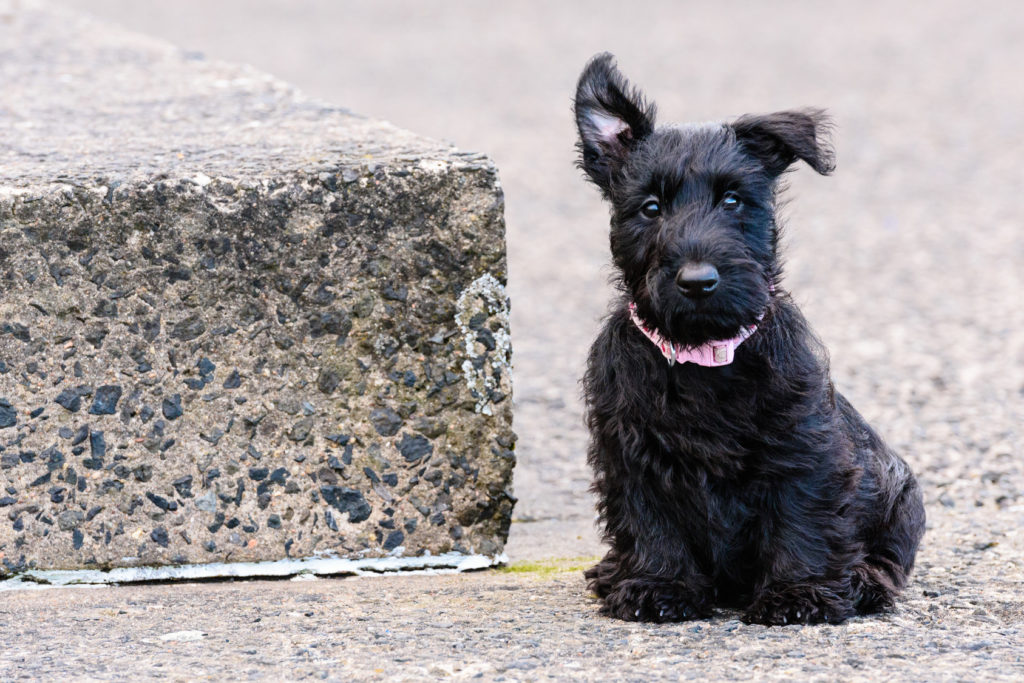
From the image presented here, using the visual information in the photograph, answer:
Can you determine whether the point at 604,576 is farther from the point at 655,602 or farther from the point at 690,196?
the point at 690,196

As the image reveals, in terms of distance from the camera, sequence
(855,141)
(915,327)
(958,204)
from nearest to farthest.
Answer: (915,327), (958,204), (855,141)

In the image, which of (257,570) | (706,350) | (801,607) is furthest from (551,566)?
(706,350)

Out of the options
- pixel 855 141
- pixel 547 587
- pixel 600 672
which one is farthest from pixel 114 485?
pixel 855 141

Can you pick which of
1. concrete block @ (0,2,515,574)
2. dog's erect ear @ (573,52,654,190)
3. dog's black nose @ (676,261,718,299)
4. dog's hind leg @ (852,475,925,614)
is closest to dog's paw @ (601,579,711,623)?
dog's hind leg @ (852,475,925,614)

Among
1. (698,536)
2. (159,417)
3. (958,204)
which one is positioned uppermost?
(958,204)

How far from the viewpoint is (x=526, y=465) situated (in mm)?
6508

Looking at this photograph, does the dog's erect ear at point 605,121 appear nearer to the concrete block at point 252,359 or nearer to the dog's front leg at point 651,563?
the concrete block at point 252,359

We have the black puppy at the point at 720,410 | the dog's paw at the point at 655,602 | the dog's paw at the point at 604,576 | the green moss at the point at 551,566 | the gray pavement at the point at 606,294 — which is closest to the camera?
the gray pavement at the point at 606,294

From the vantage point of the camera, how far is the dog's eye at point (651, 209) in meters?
3.87

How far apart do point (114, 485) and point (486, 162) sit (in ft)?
5.58

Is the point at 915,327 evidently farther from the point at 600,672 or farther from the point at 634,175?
the point at 600,672

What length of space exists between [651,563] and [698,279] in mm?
952

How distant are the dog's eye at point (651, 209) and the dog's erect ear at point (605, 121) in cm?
23

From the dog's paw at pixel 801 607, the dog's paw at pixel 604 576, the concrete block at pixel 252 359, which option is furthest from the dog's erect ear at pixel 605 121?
the dog's paw at pixel 801 607
